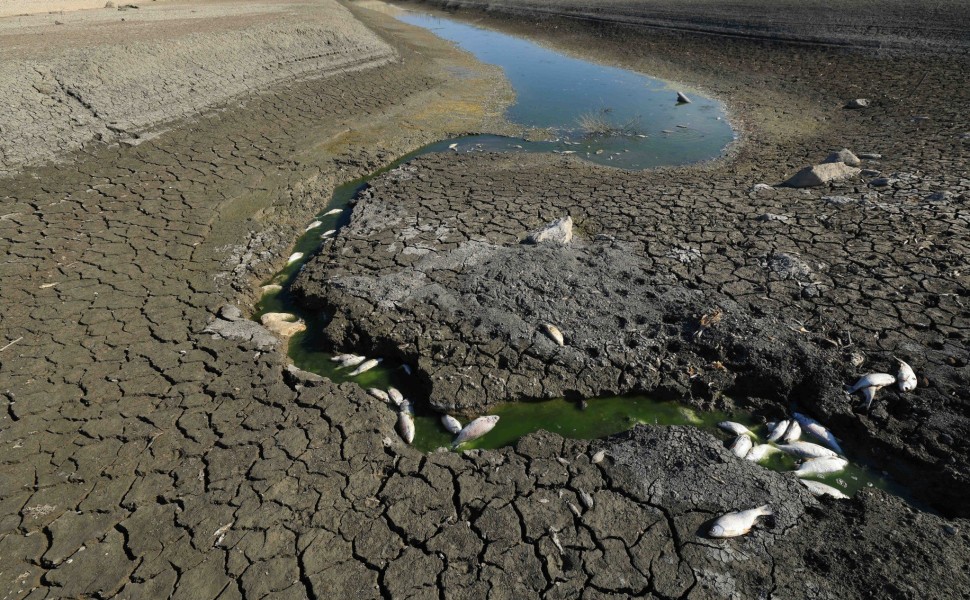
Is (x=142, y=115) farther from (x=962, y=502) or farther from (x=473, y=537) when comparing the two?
(x=962, y=502)

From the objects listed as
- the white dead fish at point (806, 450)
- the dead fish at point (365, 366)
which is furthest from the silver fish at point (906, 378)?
the dead fish at point (365, 366)

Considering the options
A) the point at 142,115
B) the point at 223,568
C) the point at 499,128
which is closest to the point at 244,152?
the point at 142,115

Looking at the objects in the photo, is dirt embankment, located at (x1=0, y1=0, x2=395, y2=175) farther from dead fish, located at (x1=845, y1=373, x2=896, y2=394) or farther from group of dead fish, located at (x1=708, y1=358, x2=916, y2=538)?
dead fish, located at (x1=845, y1=373, x2=896, y2=394)

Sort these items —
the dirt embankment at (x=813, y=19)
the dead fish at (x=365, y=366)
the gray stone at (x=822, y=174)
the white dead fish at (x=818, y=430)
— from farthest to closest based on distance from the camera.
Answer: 1. the dirt embankment at (x=813, y=19)
2. the gray stone at (x=822, y=174)
3. the dead fish at (x=365, y=366)
4. the white dead fish at (x=818, y=430)

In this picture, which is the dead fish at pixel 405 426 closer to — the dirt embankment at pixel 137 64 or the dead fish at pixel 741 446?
the dead fish at pixel 741 446

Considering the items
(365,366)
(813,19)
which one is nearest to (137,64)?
(365,366)

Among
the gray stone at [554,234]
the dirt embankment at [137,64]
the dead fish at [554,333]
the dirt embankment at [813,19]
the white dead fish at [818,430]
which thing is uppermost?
the dirt embankment at [813,19]

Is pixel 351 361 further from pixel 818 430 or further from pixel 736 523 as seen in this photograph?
pixel 818 430
